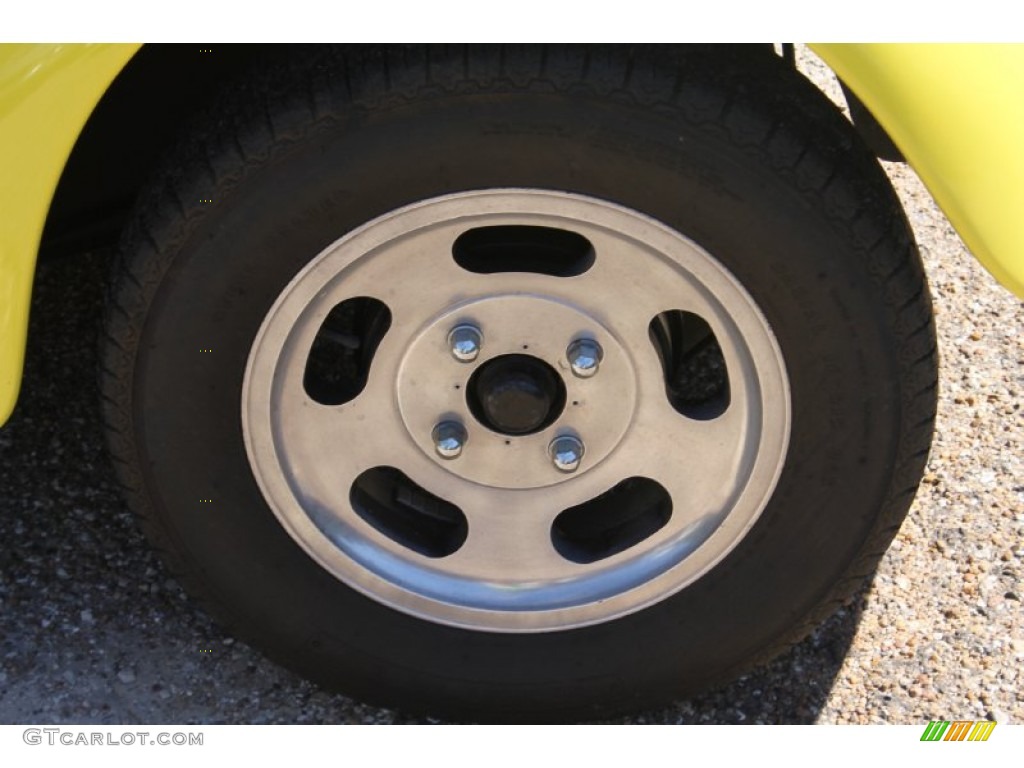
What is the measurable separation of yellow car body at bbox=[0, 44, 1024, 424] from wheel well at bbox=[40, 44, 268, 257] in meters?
0.45

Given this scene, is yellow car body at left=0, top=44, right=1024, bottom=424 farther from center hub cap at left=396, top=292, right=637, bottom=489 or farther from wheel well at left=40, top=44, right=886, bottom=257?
center hub cap at left=396, top=292, right=637, bottom=489

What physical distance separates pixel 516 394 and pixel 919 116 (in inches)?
28.8

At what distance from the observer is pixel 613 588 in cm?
223

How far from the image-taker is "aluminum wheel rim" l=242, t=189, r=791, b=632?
1980 millimetres

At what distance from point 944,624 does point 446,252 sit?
135 centimetres

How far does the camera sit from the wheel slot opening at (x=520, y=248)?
210 cm

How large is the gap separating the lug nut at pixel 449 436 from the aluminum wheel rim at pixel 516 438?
15 mm

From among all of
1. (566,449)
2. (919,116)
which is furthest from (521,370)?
(919,116)
